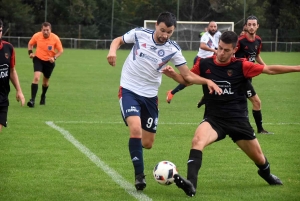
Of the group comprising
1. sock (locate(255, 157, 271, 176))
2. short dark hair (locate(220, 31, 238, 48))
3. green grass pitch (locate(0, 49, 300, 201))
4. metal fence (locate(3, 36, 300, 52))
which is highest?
short dark hair (locate(220, 31, 238, 48))

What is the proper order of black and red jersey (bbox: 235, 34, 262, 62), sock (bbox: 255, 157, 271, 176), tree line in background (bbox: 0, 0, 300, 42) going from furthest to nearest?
tree line in background (bbox: 0, 0, 300, 42), black and red jersey (bbox: 235, 34, 262, 62), sock (bbox: 255, 157, 271, 176)

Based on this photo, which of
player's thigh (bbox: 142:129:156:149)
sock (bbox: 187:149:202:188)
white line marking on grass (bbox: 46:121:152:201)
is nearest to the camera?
sock (bbox: 187:149:202:188)

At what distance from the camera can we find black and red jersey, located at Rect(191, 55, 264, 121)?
23.6ft

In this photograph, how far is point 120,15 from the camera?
52.4 metres

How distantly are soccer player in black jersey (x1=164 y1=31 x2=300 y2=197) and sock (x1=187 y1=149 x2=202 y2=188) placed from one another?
140 millimetres

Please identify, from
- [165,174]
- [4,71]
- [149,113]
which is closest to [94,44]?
[4,71]

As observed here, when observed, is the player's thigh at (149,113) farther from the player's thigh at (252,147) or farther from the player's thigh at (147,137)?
the player's thigh at (252,147)

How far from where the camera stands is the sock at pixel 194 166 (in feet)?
21.9

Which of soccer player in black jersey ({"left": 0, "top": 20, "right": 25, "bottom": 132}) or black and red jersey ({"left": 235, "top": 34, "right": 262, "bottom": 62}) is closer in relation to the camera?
soccer player in black jersey ({"left": 0, "top": 20, "right": 25, "bottom": 132})

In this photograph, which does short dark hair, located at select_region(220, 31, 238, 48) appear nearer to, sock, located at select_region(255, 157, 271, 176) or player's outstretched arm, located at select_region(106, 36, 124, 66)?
player's outstretched arm, located at select_region(106, 36, 124, 66)

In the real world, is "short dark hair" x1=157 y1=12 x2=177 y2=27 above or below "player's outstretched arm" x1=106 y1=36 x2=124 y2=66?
above

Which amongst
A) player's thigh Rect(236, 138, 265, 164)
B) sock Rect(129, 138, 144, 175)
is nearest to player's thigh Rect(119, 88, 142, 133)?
sock Rect(129, 138, 144, 175)

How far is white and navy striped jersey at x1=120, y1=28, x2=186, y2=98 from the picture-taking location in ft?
24.7

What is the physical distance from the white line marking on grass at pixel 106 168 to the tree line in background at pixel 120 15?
39014 millimetres
